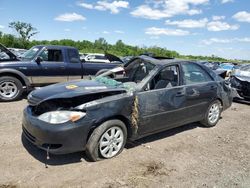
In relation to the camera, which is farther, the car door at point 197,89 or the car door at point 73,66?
the car door at point 73,66

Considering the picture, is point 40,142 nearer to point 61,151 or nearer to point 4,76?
point 61,151

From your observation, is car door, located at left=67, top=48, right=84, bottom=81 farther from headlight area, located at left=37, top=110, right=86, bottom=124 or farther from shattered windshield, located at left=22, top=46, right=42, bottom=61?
headlight area, located at left=37, top=110, right=86, bottom=124

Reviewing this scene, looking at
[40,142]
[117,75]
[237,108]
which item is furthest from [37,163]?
[237,108]

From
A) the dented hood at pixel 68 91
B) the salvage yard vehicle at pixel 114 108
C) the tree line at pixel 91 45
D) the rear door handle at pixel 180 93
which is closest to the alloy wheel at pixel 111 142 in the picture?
the salvage yard vehicle at pixel 114 108

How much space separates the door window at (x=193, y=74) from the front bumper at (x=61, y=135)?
259cm

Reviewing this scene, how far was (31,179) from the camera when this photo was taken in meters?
3.68

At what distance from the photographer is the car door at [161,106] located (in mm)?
4766

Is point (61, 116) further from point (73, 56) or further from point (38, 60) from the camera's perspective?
point (73, 56)

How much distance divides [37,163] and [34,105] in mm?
→ 913

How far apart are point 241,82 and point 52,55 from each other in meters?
6.49

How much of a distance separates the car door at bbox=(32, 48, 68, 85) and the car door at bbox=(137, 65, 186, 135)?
4.68 meters

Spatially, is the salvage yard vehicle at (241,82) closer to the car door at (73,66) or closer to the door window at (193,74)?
the door window at (193,74)

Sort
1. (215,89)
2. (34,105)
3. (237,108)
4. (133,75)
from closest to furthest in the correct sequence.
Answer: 1. (34,105)
2. (133,75)
3. (215,89)
4. (237,108)

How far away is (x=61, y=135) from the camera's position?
389cm
